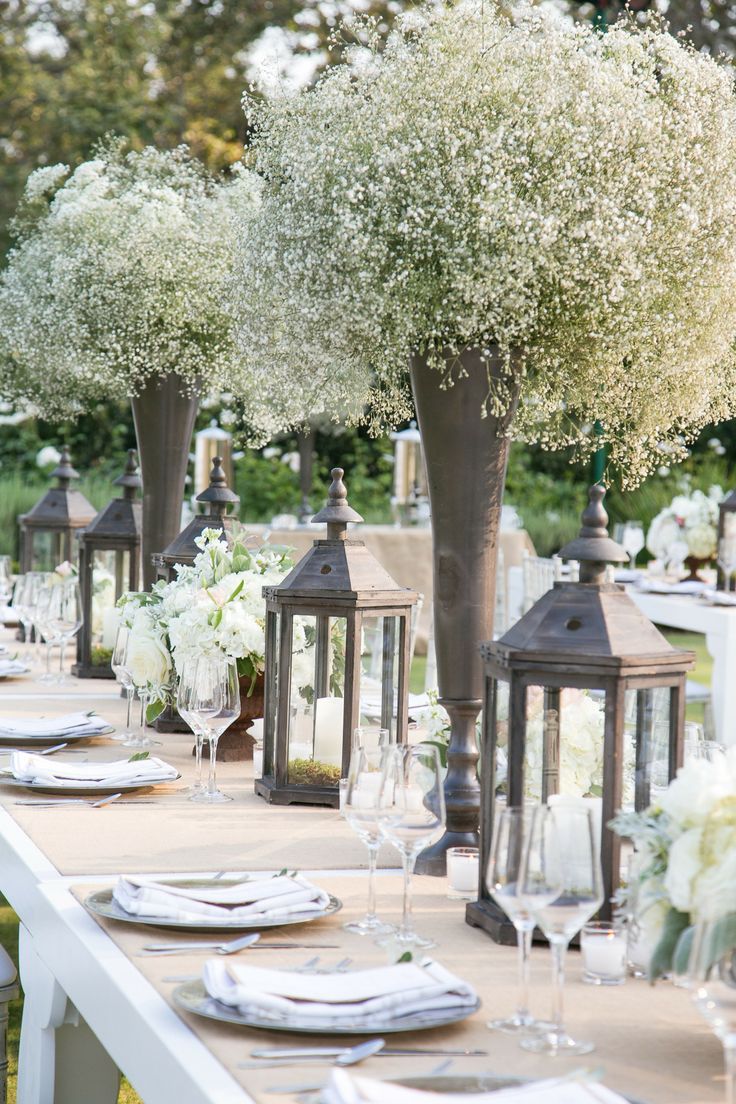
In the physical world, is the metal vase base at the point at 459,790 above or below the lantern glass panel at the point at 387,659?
below

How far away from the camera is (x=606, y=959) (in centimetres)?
173

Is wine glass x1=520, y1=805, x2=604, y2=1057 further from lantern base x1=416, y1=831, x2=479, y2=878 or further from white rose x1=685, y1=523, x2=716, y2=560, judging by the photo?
white rose x1=685, y1=523, x2=716, y2=560

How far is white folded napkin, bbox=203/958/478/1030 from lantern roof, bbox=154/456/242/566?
6.52ft

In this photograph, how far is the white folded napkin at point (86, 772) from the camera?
2.67 metres

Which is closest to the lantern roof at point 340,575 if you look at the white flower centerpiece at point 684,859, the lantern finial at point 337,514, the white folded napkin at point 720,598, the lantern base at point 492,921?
Answer: the lantern finial at point 337,514

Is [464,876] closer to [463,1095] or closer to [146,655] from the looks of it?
[463,1095]

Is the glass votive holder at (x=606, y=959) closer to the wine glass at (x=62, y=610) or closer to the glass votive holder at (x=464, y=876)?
the glass votive holder at (x=464, y=876)

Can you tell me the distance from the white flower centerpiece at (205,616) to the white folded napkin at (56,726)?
14 cm

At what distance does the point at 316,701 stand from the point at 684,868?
54.7 inches

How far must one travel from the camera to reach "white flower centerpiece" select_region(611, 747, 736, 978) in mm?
1397

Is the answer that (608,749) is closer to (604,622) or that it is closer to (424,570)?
(604,622)

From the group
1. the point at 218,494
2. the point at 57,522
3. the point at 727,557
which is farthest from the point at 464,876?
the point at 727,557

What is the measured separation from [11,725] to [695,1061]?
2080 mm

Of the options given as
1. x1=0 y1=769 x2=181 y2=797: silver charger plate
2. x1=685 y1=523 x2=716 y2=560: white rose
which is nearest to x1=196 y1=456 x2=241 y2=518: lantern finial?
x1=0 y1=769 x2=181 y2=797: silver charger plate
